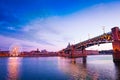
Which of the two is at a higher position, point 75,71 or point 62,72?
point 75,71

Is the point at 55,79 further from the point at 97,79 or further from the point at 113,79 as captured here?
the point at 113,79

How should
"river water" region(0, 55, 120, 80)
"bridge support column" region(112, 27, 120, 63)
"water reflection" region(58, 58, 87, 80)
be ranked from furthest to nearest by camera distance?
1. "bridge support column" region(112, 27, 120, 63)
2. "river water" region(0, 55, 120, 80)
3. "water reflection" region(58, 58, 87, 80)

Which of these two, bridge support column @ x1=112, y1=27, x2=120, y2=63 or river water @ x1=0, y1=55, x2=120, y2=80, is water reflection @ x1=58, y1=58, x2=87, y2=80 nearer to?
river water @ x1=0, y1=55, x2=120, y2=80

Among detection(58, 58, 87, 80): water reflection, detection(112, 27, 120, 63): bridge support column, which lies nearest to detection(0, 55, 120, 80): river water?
detection(58, 58, 87, 80): water reflection

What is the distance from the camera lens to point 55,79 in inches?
1345

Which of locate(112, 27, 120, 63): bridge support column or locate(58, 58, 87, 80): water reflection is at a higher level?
locate(112, 27, 120, 63): bridge support column

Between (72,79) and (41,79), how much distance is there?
20.7ft

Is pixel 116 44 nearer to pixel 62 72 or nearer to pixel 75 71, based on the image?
pixel 75 71

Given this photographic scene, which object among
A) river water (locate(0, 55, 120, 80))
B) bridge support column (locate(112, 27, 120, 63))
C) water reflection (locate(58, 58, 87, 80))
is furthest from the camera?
bridge support column (locate(112, 27, 120, 63))

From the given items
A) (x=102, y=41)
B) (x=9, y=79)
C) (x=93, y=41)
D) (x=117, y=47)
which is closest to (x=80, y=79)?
(x=9, y=79)

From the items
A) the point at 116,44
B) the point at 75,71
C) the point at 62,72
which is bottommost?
the point at 62,72

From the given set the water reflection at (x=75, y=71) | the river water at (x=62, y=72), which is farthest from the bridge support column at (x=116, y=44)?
the water reflection at (x=75, y=71)

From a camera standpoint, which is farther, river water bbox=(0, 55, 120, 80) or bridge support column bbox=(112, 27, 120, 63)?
bridge support column bbox=(112, 27, 120, 63)

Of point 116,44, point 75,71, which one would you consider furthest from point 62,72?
point 116,44
